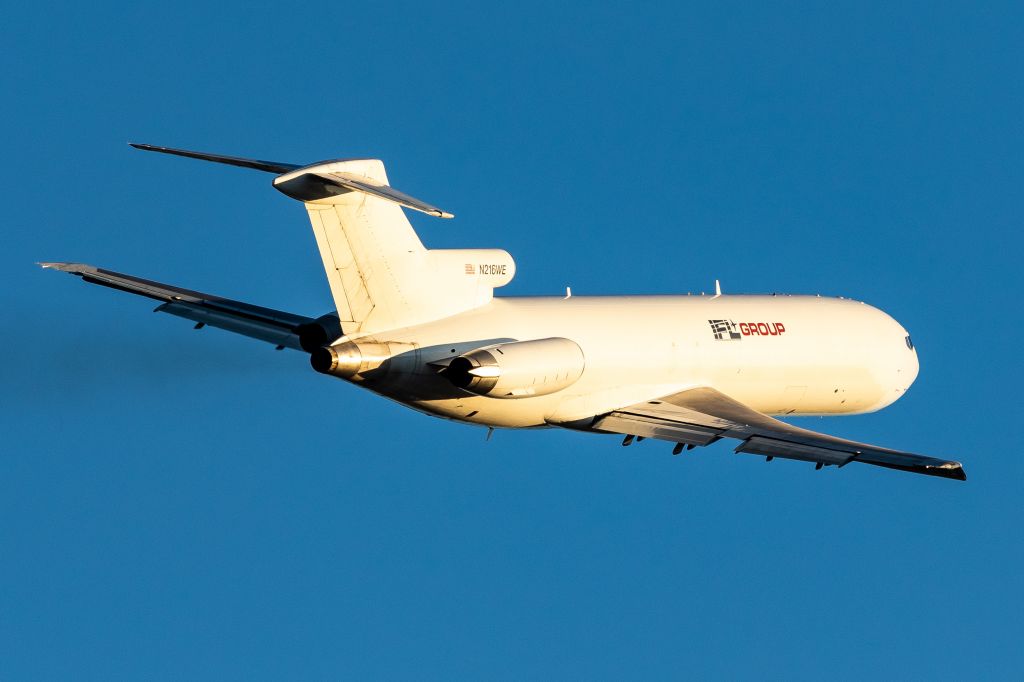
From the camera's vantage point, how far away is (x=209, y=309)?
3606cm

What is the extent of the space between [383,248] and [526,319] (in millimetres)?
4343

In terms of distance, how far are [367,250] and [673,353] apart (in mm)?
8783

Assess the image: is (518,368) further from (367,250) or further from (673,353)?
(673,353)

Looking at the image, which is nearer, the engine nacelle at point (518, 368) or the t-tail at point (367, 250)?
the t-tail at point (367, 250)

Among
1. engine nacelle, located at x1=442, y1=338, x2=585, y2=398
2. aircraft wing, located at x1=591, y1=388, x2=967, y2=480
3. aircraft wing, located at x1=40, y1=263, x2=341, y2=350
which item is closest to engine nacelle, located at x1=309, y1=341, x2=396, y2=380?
engine nacelle, located at x1=442, y1=338, x2=585, y2=398

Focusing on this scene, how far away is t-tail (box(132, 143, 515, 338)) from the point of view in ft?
96.5

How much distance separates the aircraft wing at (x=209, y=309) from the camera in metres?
35.2

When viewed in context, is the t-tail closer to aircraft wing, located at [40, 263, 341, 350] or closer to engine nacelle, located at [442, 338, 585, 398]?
engine nacelle, located at [442, 338, 585, 398]

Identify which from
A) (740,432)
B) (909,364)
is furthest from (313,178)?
(909,364)

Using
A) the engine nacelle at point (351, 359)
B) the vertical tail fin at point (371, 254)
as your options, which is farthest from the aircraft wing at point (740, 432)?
the engine nacelle at point (351, 359)

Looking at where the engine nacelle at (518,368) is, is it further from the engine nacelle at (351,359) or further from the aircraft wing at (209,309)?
the aircraft wing at (209,309)

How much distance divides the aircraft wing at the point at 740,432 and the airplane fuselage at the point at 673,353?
1.37 ft

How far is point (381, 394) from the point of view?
105 feet

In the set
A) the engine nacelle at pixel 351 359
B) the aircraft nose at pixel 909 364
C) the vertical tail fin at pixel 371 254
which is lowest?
the engine nacelle at pixel 351 359
